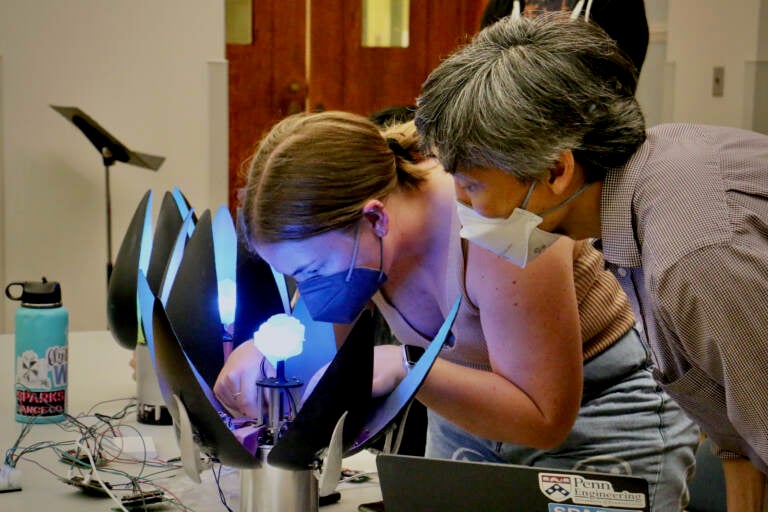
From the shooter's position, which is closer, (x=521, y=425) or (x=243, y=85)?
(x=521, y=425)

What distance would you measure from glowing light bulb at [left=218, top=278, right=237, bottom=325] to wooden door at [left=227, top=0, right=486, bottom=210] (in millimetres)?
3152

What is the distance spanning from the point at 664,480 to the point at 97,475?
0.77 metres

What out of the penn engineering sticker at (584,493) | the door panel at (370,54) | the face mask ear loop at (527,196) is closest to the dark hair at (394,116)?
the face mask ear loop at (527,196)

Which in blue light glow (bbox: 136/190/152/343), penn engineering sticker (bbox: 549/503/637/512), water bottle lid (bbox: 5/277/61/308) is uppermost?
blue light glow (bbox: 136/190/152/343)

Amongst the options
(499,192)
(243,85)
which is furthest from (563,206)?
(243,85)

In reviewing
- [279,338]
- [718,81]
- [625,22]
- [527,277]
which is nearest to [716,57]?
[718,81]

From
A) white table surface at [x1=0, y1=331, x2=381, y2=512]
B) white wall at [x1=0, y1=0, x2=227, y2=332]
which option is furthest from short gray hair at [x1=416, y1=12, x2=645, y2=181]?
white wall at [x1=0, y1=0, x2=227, y2=332]

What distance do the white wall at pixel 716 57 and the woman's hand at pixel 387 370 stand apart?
3.32 m

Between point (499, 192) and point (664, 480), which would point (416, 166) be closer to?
point (499, 192)

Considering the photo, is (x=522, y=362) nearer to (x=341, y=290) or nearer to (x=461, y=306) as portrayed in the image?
(x=461, y=306)

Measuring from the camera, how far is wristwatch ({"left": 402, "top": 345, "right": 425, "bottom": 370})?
3.77ft

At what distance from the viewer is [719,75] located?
4238 mm

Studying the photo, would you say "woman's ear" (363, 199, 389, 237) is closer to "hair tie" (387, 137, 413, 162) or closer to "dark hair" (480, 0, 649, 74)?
"hair tie" (387, 137, 413, 162)

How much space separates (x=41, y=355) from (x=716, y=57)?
345cm
